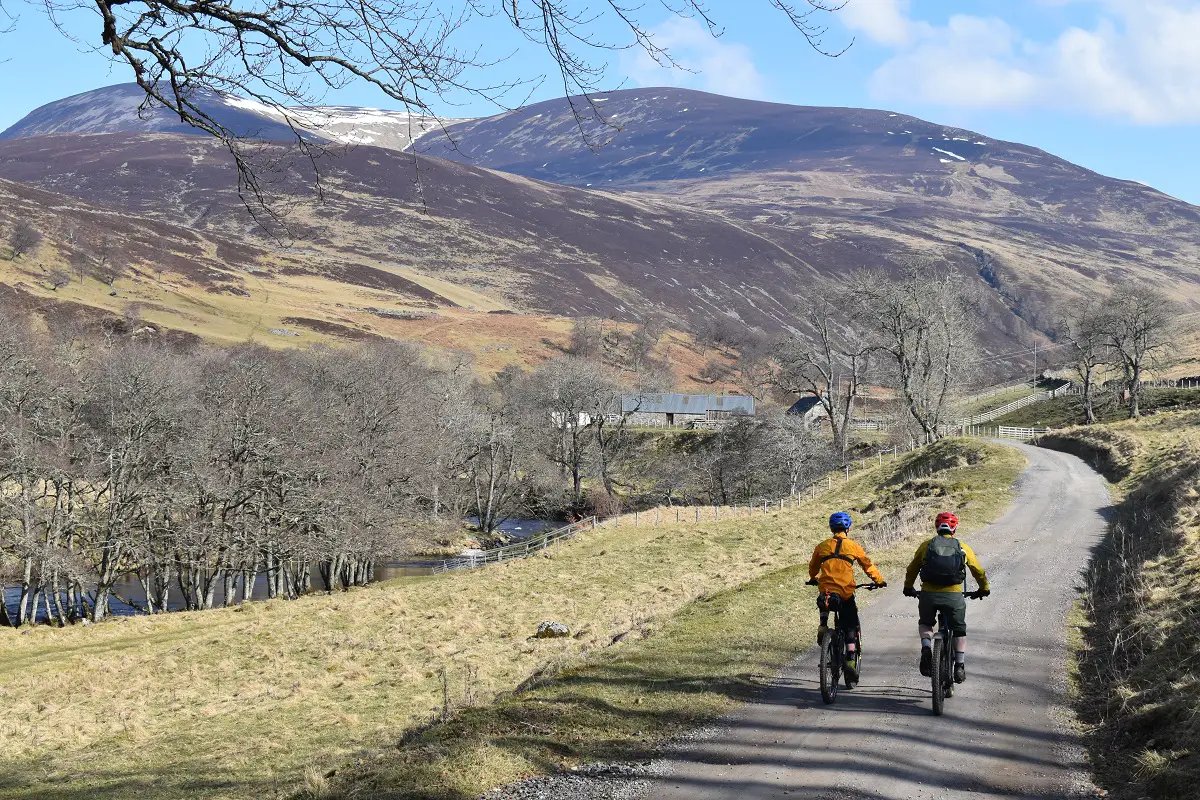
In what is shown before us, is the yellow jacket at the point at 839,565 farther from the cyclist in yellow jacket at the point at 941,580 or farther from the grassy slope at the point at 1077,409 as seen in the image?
the grassy slope at the point at 1077,409

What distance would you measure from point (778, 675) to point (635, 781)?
14.2ft

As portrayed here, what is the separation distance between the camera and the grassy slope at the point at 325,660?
51.2 feet

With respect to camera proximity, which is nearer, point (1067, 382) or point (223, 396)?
point (223, 396)

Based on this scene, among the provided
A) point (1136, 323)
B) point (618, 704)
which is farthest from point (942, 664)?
point (1136, 323)

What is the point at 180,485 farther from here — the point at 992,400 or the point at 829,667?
the point at 992,400

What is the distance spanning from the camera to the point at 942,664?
411 inches

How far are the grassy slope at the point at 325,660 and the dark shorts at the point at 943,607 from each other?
262 centimetres

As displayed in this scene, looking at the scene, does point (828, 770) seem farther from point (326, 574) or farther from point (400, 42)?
point (326, 574)

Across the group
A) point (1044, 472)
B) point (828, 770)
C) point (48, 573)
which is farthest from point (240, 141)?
point (1044, 472)

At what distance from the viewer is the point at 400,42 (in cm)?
643

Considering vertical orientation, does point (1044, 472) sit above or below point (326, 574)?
above

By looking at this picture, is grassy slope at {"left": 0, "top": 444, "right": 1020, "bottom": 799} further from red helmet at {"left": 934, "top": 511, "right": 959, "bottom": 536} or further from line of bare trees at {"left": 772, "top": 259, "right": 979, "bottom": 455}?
line of bare trees at {"left": 772, "top": 259, "right": 979, "bottom": 455}

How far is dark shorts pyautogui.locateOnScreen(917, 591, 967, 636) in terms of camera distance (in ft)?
34.4

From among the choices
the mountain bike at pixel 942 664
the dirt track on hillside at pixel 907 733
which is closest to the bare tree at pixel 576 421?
the dirt track on hillside at pixel 907 733
